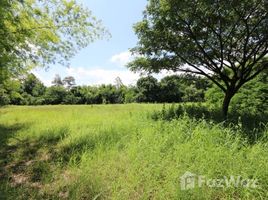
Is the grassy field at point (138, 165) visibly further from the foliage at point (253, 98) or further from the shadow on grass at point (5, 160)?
the foliage at point (253, 98)

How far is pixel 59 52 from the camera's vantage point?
826 centimetres

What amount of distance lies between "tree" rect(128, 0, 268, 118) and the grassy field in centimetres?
320

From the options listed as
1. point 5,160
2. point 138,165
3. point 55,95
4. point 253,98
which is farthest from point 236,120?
point 55,95

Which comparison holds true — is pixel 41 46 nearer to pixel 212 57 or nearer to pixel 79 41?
pixel 79 41

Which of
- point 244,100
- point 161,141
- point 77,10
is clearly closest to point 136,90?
point 244,100

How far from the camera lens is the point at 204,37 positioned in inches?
316

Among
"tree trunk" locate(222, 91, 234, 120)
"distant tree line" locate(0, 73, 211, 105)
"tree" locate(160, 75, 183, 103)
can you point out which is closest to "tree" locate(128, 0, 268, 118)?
"tree trunk" locate(222, 91, 234, 120)

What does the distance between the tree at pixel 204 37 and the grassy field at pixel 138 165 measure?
126 inches

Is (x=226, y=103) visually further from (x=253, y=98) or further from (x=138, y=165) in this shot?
(x=138, y=165)

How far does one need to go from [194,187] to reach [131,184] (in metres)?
0.97

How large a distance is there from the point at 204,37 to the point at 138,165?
5.60 metres

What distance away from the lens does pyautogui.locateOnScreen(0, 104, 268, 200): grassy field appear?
3.44m

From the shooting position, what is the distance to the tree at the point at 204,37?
7301 millimetres

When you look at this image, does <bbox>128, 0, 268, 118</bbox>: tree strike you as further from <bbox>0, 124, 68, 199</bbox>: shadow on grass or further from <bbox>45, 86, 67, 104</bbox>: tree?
<bbox>45, 86, 67, 104</bbox>: tree
